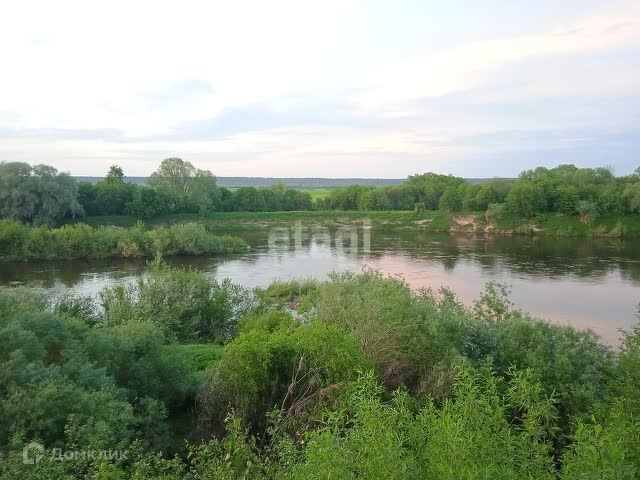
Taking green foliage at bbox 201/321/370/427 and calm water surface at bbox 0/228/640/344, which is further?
calm water surface at bbox 0/228/640/344

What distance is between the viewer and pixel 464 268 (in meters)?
38.7

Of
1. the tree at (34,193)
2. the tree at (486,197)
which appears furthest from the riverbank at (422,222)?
the tree at (34,193)

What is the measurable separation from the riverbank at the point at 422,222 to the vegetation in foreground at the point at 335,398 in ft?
163

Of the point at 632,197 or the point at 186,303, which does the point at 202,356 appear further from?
the point at 632,197

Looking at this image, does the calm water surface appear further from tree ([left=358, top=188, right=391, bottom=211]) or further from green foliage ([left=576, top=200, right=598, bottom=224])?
tree ([left=358, top=188, right=391, bottom=211])

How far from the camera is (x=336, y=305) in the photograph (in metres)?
14.0

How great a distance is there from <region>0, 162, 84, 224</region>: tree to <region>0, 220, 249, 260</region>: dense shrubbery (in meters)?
6.01

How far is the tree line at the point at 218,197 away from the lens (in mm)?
50031

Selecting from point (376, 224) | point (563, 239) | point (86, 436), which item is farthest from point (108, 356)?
point (376, 224)

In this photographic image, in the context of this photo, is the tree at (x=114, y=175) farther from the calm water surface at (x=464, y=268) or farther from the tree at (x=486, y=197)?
the tree at (x=486, y=197)

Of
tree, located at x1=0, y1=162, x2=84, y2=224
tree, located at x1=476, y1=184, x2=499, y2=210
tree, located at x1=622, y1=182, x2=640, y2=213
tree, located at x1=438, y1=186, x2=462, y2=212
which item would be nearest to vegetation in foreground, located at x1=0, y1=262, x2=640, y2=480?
tree, located at x1=0, y1=162, x2=84, y2=224

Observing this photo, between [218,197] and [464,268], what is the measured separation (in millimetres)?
43523

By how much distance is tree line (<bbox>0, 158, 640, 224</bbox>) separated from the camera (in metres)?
50.0

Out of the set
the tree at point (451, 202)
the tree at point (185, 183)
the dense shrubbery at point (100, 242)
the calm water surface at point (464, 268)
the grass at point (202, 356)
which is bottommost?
the calm water surface at point (464, 268)
